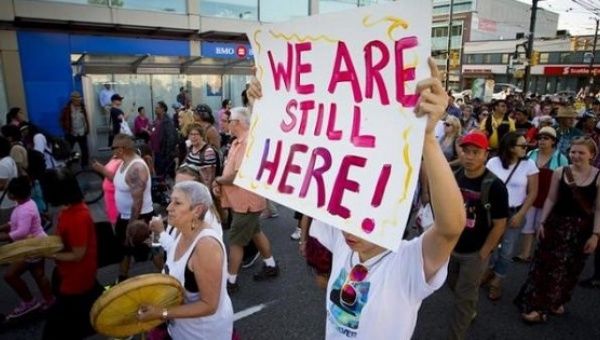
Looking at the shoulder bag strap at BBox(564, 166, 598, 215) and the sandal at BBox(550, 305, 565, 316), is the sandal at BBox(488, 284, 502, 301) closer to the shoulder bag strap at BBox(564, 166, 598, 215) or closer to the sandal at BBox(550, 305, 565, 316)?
the sandal at BBox(550, 305, 565, 316)

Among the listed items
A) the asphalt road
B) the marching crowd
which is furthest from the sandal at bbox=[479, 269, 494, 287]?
the asphalt road

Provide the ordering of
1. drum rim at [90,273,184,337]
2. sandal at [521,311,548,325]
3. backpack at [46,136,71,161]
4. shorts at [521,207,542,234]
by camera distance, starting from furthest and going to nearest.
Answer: backpack at [46,136,71,161] < shorts at [521,207,542,234] < sandal at [521,311,548,325] < drum rim at [90,273,184,337]

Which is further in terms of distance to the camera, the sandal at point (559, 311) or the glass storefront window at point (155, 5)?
the glass storefront window at point (155, 5)

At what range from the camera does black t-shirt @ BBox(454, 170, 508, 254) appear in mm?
3143

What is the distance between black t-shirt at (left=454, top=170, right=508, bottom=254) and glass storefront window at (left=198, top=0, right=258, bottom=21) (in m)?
13.4

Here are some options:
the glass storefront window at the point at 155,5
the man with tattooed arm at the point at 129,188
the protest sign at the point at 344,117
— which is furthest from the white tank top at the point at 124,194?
the glass storefront window at the point at 155,5

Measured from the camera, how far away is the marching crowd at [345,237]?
1.62m

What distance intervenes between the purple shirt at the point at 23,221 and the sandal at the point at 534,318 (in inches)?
183

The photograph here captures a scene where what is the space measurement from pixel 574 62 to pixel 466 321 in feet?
173

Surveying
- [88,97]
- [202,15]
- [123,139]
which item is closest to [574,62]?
[202,15]

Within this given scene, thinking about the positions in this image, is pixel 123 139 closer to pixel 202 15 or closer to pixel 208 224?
pixel 208 224

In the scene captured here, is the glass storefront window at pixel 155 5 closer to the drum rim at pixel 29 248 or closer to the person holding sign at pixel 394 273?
the drum rim at pixel 29 248

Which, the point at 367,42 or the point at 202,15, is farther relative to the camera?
the point at 202,15

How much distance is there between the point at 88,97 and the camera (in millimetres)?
12242
